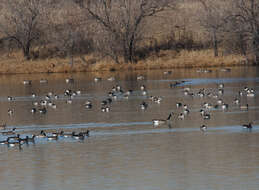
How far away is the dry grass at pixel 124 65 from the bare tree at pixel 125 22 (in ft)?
5.29

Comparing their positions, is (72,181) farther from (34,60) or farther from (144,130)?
(34,60)

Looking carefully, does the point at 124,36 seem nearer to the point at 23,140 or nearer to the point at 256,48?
the point at 256,48

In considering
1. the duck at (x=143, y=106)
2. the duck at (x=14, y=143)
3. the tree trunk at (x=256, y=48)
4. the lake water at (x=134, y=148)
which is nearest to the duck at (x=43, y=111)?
the lake water at (x=134, y=148)

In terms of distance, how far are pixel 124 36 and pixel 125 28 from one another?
773 millimetres

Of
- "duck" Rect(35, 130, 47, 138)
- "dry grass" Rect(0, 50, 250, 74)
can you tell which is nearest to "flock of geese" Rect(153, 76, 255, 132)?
"duck" Rect(35, 130, 47, 138)

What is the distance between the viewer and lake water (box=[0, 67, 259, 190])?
19.8 meters

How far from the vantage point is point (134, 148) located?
24906mm

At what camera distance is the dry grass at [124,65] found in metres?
66.8

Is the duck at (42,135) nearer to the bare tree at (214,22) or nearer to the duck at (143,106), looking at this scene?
the duck at (143,106)

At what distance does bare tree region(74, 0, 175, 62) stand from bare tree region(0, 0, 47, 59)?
6288 mm

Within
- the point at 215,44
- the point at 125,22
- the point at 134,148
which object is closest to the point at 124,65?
the point at 125,22

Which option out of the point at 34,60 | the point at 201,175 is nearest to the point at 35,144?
the point at 201,175

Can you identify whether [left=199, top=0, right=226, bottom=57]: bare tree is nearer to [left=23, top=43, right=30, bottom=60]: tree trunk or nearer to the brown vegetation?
the brown vegetation

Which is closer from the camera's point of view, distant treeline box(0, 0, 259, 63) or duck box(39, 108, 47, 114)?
duck box(39, 108, 47, 114)
